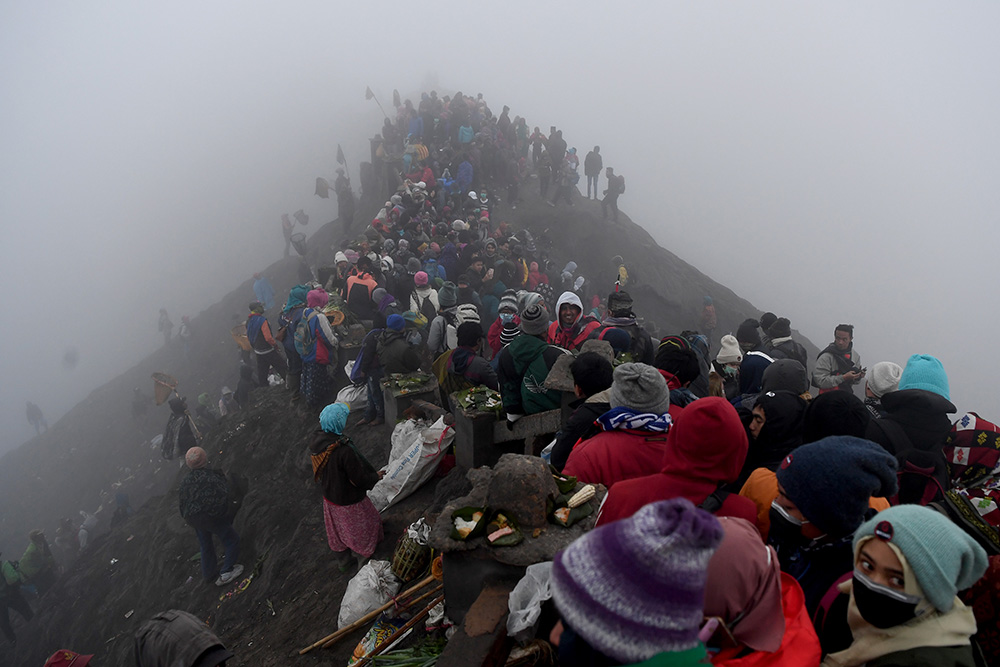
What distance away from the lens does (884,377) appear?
477 centimetres

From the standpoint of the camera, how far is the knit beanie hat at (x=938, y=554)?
1.51 meters

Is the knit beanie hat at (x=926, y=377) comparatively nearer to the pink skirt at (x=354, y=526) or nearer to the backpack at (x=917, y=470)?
the backpack at (x=917, y=470)

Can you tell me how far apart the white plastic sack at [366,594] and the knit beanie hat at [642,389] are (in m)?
2.98

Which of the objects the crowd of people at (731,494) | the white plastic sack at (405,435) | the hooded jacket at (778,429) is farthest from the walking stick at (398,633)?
the hooded jacket at (778,429)

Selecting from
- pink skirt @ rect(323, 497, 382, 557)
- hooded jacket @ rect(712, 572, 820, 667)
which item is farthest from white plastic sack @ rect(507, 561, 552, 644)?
pink skirt @ rect(323, 497, 382, 557)

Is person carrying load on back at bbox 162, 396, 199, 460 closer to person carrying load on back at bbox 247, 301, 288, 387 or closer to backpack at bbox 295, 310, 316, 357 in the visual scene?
person carrying load on back at bbox 247, 301, 288, 387

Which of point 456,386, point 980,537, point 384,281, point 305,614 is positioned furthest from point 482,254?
point 980,537

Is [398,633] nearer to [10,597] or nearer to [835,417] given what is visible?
[835,417]

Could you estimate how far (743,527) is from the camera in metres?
1.78

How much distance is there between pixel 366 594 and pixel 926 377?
17.1 feet

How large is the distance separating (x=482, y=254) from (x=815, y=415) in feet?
34.8

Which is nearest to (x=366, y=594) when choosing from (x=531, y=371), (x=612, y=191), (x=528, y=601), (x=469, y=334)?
(x=528, y=601)

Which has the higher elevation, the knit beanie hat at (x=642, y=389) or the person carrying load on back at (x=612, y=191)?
the knit beanie hat at (x=642, y=389)

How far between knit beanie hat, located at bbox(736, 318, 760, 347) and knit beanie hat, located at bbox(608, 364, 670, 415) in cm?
408
